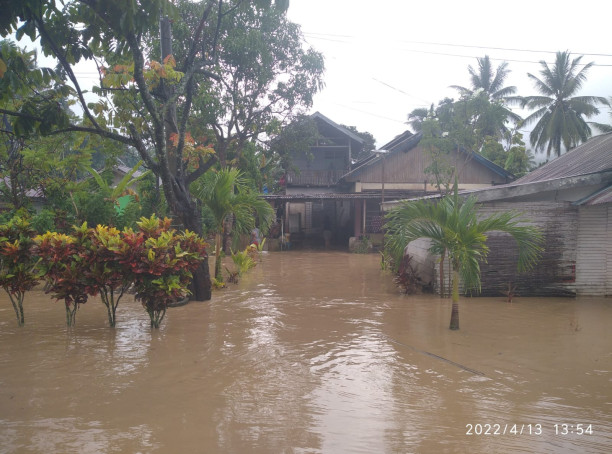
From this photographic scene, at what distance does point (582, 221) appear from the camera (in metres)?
9.17

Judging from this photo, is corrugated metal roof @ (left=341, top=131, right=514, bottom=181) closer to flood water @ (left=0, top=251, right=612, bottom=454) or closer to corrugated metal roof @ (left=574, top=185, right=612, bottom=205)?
corrugated metal roof @ (left=574, top=185, right=612, bottom=205)

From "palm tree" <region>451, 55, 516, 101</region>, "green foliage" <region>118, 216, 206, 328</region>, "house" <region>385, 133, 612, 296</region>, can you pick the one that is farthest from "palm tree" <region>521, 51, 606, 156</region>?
"green foliage" <region>118, 216, 206, 328</region>

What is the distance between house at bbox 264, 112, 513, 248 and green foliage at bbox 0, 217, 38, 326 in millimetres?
14016

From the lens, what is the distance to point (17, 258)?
21.5 ft

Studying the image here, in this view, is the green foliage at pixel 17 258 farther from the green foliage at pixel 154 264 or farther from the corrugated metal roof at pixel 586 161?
the corrugated metal roof at pixel 586 161

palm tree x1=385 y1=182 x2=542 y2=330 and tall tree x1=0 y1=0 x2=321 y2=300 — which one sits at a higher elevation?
tall tree x1=0 y1=0 x2=321 y2=300

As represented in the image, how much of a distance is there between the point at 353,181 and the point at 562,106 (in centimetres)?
1568

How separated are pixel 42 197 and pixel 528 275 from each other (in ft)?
43.0

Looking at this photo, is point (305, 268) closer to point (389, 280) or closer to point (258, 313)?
point (389, 280)

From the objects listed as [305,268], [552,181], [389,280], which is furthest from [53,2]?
[305,268]

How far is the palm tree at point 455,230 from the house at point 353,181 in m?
12.5

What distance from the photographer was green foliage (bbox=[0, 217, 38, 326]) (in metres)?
6.48

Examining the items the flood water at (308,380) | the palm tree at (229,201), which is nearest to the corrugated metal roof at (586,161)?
the flood water at (308,380)

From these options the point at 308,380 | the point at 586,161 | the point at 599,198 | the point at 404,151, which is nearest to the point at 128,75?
the point at 308,380
